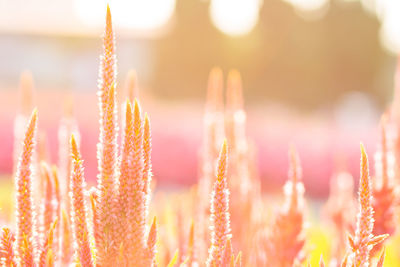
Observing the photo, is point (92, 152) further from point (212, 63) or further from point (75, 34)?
point (75, 34)

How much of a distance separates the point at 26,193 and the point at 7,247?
0.09 metres

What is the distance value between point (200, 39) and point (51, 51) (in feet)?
58.6

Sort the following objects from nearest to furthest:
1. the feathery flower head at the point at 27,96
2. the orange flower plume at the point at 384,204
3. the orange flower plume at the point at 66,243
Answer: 1. the orange flower plume at the point at 66,243
2. the orange flower plume at the point at 384,204
3. the feathery flower head at the point at 27,96

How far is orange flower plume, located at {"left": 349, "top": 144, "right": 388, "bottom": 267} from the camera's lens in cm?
70

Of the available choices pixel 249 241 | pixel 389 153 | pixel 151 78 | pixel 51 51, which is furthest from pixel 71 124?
pixel 51 51

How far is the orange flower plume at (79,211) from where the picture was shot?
0.71 meters

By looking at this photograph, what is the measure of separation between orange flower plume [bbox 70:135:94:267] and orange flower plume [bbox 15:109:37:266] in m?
0.05

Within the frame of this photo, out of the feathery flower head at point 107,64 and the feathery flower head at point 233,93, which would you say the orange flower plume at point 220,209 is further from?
the feathery flower head at point 233,93

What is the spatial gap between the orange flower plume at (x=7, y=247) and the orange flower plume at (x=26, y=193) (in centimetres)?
1

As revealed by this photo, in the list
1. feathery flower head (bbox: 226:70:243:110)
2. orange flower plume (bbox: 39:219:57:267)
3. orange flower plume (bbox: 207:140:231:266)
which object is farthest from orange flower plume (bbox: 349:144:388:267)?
feathery flower head (bbox: 226:70:243:110)

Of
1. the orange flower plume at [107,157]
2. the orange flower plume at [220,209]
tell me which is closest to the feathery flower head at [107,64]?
the orange flower plume at [107,157]

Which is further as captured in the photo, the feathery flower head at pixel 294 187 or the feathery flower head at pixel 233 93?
the feathery flower head at pixel 233 93

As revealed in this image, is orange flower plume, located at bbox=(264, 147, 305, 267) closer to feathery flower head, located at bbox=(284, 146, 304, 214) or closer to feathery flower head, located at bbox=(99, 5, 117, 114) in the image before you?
feathery flower head, located at bbox=(284, 146, 304, 214)

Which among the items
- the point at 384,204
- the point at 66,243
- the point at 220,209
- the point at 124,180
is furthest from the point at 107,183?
the point at 384,204
